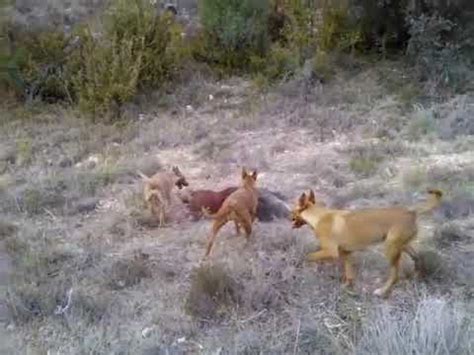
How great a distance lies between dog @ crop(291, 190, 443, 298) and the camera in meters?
5.08

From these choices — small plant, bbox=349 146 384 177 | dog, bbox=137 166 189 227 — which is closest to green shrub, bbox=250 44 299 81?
small plant, bbox=349 146 384 177

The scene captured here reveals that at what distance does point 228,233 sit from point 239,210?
447mm

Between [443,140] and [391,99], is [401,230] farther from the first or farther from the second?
[391,99]

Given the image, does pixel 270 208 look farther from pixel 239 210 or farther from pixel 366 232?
pixel 366 232

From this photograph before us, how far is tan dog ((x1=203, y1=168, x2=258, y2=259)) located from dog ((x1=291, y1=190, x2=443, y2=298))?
57cm

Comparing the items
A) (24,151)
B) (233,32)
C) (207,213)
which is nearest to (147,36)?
(233,32)

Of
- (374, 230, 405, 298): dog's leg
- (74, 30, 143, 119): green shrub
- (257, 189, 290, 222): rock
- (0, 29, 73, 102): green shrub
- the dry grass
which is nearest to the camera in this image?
the dry grass

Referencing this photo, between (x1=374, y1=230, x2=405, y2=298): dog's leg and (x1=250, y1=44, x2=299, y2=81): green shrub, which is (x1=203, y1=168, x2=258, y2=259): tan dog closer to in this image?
(x1=374, y1=230, x2=405, y2=298): dog's leg

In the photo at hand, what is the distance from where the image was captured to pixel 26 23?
10.2 metres

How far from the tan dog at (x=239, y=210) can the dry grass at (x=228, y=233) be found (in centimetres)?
14

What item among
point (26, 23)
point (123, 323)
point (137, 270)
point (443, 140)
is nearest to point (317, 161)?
point (443, 140)

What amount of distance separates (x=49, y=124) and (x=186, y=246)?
10.9ft

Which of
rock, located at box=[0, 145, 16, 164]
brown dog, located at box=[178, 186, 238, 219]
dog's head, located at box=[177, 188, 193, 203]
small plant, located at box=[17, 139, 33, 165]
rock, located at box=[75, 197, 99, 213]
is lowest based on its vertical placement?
rock, located at box=[0, 145, 16, 164]

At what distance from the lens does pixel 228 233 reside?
6238 millimetres
